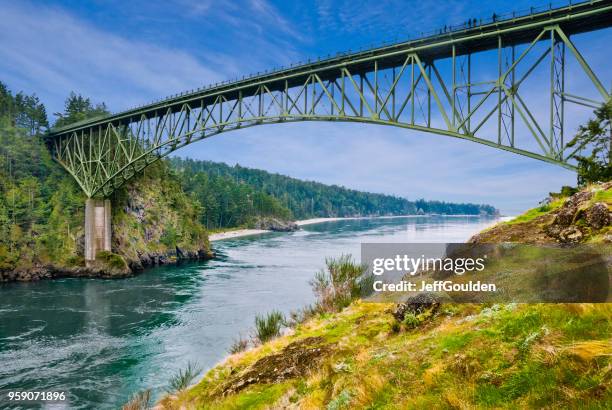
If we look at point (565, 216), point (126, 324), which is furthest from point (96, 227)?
point (565, 216)

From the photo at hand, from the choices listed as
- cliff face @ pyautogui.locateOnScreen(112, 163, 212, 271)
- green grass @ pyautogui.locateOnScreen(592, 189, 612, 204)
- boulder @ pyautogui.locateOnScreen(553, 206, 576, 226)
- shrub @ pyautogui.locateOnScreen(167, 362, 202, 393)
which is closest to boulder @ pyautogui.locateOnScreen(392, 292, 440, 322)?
boulder @ pyautogui.locateOnScreen(553, 206, 576, 226)

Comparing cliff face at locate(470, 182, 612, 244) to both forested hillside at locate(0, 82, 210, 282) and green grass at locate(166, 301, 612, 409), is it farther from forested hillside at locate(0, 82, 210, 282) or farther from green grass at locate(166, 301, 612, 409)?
forested hillside at locate(0, 82, 210, 282)

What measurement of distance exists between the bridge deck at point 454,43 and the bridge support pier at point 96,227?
23.9m

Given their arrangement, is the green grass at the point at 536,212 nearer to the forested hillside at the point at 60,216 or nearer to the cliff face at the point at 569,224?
the cliff face at the point at 569,224

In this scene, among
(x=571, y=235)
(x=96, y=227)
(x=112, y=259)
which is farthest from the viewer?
(x=96, y=227)

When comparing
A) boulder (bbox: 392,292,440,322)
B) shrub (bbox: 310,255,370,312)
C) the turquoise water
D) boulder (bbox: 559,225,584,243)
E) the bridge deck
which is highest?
the bridge deck

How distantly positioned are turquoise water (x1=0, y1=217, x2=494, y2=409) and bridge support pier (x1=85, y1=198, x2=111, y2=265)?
5406mm

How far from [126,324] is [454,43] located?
28813mm

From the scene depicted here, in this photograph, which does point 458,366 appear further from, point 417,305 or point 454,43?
point 454,43

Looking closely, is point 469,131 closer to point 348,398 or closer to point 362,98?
Answer: point 362,98

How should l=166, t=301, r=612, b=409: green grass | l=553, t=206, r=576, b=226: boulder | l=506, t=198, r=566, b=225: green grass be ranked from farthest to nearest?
l=506, t=198, r=566, b=225: green grass
l=553, t=206, r=576, b=226: boulder
l=166, t=301, r=612, b=409: green grass

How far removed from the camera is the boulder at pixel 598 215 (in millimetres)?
7867

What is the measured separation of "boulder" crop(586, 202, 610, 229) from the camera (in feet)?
25.8

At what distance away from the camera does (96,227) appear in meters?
50.7
